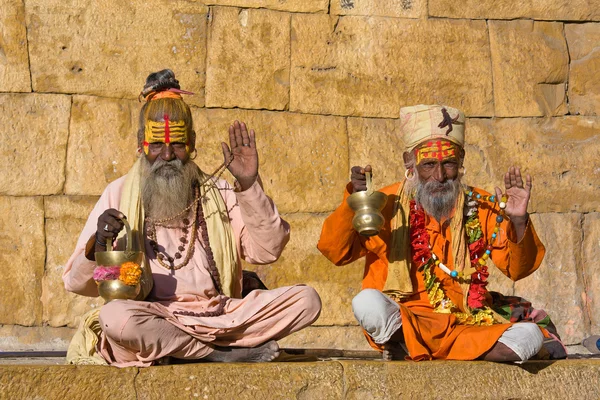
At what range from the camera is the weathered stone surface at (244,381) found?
5.73 meters

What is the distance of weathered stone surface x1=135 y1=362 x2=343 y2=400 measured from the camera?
5.73 metres

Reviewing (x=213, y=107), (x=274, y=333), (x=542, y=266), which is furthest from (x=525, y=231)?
(x=213, y=107)

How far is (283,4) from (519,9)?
63.4 inches

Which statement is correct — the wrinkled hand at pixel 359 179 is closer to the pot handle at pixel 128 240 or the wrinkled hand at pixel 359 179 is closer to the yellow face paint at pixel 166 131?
the yellow face paint at pixel 166 131

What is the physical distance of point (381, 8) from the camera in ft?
27.9

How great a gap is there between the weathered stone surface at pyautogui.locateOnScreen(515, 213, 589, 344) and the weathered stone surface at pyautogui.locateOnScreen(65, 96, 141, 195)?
8.79ft

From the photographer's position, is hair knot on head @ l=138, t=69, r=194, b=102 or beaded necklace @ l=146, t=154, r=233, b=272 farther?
hair knot on head @ l=138, t=69, r=194, b=102

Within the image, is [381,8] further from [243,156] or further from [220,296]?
[220,296]

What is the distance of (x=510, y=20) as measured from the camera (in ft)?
28.3

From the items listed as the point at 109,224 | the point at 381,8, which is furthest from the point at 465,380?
the point at 381,8

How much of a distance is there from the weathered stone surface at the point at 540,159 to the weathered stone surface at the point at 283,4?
4.12 feet

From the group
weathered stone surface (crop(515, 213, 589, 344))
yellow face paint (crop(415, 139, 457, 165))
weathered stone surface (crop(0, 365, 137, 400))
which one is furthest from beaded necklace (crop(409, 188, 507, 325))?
weathered stone surface (crop(515, 213, 589, 344))

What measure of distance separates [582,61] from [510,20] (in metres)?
0.57

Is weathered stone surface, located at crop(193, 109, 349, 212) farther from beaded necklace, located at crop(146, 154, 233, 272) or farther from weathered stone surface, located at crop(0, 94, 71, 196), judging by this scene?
beaded necklace, located at crop(146, 154, 233, 272)
